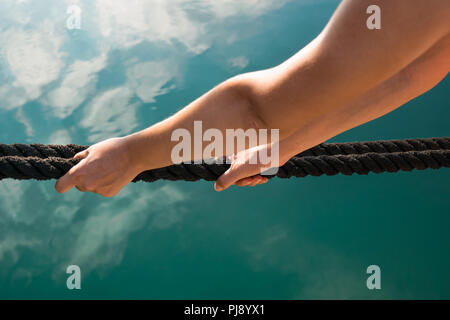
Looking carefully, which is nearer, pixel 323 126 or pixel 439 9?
pixel 439 9

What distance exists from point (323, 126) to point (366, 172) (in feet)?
0.64

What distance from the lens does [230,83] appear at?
56 centimetres

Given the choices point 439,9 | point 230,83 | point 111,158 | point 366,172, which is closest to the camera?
point 439,9

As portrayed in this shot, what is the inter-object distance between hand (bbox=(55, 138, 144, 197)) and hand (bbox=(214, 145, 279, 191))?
0.16 metres

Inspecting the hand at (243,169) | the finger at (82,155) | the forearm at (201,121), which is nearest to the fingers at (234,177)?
the hand at (243,169)

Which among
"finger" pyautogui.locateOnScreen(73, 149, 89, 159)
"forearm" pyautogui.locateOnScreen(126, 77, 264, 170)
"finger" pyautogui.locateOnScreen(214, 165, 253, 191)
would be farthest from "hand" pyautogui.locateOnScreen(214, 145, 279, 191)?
"finger" pyautogui.locateOnScreen(73, 149, 89, 159)

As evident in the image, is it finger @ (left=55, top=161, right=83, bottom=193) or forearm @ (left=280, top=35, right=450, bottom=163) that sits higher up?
forearm @ (left=280, top=35, right=450, bottom=163)

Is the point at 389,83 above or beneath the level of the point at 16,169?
above

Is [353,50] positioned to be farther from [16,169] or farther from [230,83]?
[16,169]

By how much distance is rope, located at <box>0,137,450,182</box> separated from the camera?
0.69 m

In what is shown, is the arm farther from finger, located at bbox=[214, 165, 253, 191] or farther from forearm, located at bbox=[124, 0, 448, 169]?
forearm, located at bbox=[124, 0, 448, 169]

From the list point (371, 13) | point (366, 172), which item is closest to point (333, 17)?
point (371, 13)

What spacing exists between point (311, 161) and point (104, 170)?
0.41 m

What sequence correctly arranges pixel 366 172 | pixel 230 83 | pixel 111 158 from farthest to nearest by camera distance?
pixel 366 172
pixel 111 158
pixel 230 83
